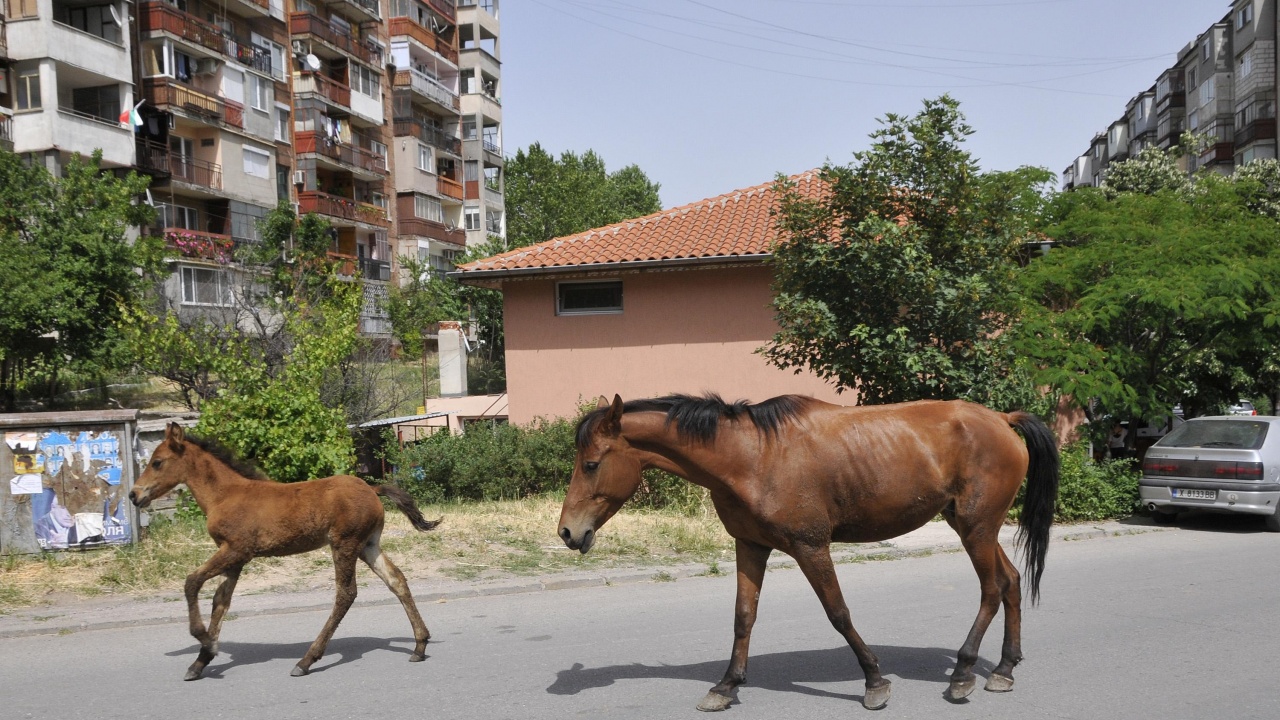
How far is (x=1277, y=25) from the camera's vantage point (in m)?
50.4

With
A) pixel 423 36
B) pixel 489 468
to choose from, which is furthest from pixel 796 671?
pixel 423 36

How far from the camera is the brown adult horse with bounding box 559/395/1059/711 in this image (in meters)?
5.71

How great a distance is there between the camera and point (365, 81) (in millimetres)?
49594

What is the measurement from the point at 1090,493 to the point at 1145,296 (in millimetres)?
3018

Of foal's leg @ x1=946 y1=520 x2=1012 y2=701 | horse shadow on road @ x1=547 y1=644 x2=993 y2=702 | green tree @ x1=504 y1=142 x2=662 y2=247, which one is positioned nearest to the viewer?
foal's leg @ x1=946 y1=520 x2=1012 y2=701

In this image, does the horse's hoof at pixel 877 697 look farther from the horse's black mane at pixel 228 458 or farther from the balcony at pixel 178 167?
the balcony at pixel 178 167

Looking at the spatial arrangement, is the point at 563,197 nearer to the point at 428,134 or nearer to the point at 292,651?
the point at 428,134

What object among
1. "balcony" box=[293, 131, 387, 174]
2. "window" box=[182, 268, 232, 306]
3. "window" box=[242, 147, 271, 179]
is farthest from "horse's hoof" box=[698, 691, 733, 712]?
"balcony" box=[293, 131, 387, 174]

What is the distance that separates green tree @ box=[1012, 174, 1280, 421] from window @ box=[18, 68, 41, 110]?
29.4 m

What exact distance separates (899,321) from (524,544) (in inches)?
234

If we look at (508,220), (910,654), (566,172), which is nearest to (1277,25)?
(566,172)

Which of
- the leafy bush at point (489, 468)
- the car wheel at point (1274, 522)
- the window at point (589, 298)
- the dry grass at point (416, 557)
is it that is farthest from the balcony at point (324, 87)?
the car wheel at point (1274, 522)

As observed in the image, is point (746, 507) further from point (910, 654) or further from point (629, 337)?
point (629, 337)

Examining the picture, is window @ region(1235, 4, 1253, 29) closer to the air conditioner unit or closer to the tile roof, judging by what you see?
the tile roof
